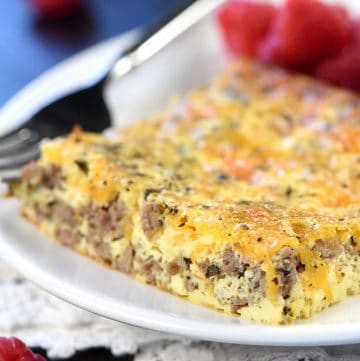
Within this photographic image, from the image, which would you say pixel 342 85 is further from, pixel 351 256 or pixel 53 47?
pixel 53 47

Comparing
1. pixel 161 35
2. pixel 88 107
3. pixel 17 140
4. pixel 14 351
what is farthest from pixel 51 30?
pixel 14 351

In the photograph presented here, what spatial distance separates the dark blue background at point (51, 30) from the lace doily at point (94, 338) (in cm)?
127

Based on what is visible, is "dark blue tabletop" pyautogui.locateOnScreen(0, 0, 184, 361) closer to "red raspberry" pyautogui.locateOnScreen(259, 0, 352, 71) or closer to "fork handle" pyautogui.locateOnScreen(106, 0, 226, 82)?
"fork handle" pyautogui.locateOnScreen(106, 0, 226, 82)

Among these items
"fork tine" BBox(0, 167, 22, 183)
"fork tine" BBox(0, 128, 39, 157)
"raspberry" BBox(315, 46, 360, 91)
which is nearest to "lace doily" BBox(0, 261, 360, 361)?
"fork tine" BBox(0, 167, 22, 183)

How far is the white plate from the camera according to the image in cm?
159

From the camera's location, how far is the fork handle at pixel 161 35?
268 cm

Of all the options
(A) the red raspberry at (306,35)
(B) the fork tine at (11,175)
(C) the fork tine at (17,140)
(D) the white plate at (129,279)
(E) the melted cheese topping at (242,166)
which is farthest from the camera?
(A) the red raspberry at (306,35)

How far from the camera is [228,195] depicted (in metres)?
1.89

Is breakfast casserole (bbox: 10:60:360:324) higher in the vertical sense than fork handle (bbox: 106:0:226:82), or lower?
lower

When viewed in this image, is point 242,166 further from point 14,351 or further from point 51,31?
point 51,31

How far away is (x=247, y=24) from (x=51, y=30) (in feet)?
3.78

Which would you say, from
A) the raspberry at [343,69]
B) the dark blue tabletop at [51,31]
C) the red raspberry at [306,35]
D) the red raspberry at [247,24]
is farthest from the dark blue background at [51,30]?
the raspberry at [343,69]

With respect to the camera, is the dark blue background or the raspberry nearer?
the raspberry

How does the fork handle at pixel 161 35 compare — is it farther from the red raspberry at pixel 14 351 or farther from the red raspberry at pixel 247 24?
the red raspberry at pixel 14 351
